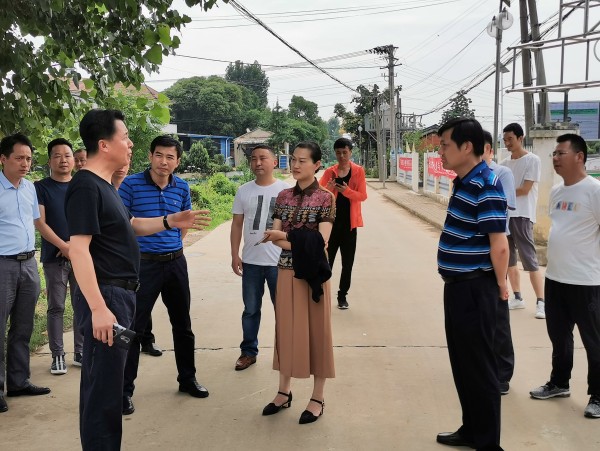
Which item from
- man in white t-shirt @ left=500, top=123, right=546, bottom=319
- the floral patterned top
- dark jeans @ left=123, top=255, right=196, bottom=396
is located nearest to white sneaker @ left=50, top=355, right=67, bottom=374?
dark jeans @ left=123, top=255, right=196, bottom=396

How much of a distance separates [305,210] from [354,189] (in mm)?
2721

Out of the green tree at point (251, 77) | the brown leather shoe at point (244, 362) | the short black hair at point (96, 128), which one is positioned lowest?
the brown leather shoe at point (244, 362)

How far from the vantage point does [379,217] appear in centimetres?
1809

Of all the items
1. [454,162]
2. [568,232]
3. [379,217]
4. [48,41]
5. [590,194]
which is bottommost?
[379,217]

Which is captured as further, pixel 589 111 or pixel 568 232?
pixel 589 111

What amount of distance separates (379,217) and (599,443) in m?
14.6

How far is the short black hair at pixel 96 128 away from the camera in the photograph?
9.59 feet

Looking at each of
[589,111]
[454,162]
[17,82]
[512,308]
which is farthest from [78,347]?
[589,111]

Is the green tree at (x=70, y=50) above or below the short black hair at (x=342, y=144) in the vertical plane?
above

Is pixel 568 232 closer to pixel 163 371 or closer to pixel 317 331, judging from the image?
pixel 317 331

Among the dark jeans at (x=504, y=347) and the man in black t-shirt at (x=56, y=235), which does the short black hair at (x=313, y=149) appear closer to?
the dark jeans at (x=504, y=347)

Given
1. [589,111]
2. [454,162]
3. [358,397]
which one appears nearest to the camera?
[454,162]

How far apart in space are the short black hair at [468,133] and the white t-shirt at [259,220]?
5.98 ft

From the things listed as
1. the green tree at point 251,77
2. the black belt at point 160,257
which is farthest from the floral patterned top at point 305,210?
the green tree at point 251,77
